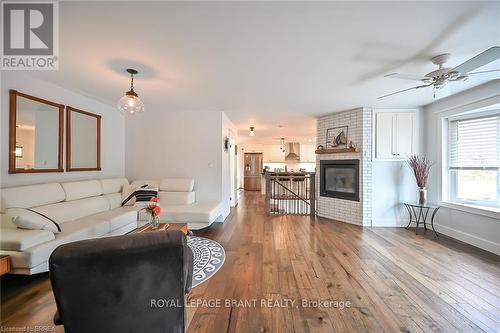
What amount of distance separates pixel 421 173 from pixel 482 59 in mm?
2662

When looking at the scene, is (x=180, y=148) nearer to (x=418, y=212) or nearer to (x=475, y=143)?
(x=418, y=212)

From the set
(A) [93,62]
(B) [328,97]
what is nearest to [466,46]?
(B) [328,97]

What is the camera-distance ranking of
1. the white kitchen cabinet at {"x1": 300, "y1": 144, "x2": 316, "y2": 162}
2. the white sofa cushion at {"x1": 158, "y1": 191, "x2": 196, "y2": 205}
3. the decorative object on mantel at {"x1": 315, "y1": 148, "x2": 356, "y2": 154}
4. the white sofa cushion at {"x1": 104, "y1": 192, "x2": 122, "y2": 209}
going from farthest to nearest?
the white kitchen cabinet at {"x1": 300, "y1": 144, "x2": 316, "y2": 162}, the decorative object on mantel at {"x1": 315, "y1": 148, "x2": 356, "y2": 154}, the white sofa cushion at {"x1": 158, "y1": 191, "x2": 196, "y2": 205}, the white sofa cushion at {"x1": 104, "y1": 192, "x2": 122, "y2": 209}

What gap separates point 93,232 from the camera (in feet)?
9.07

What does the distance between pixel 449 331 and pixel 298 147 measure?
30.3 ft

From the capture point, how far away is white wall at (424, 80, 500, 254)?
3.10m

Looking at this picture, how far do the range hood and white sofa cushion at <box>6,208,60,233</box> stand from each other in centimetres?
919

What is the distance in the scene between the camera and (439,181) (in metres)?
4.04

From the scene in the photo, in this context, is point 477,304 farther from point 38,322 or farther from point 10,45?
point 10,45

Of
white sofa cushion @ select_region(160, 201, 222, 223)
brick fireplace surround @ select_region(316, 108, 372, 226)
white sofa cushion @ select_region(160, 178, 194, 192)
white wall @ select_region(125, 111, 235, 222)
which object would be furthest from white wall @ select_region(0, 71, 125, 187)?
brick fireplace surround @ select_region(316, 108, 372, 226)

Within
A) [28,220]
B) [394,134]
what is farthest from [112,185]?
[394,134]

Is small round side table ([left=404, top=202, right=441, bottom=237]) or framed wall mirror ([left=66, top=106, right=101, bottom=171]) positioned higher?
framed wall mirror ([left=66, top=106, right=101, bottom=171])

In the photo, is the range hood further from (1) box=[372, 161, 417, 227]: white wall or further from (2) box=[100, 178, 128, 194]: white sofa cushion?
(2) box=[100, 178, 128, 194]: white sofa cushion

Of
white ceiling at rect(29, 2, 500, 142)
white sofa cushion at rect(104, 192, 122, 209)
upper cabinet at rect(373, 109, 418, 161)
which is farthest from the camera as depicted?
upper cabinet at rect(373, 109, 418, 161)
